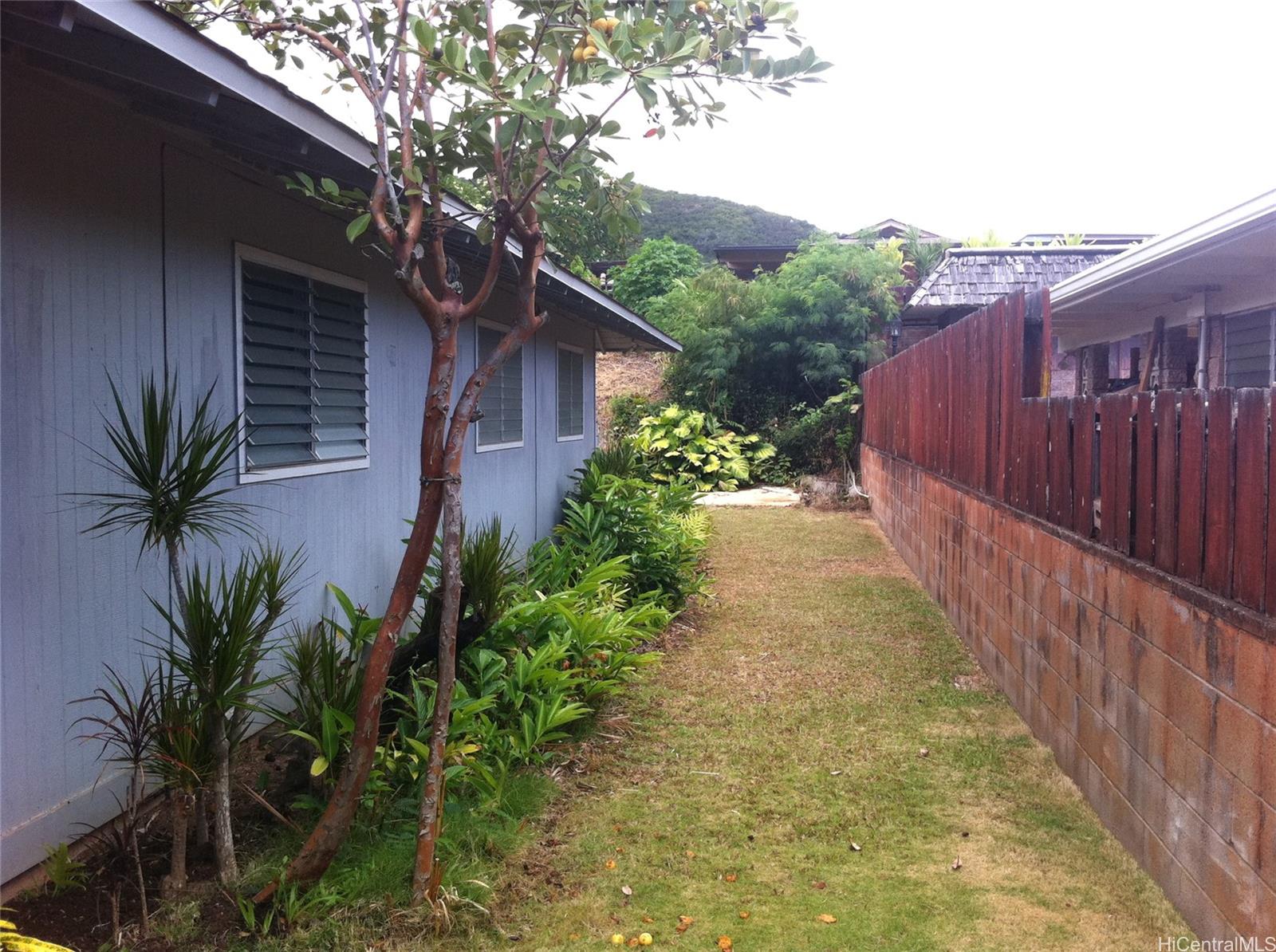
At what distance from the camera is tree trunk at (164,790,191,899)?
285 centimetres

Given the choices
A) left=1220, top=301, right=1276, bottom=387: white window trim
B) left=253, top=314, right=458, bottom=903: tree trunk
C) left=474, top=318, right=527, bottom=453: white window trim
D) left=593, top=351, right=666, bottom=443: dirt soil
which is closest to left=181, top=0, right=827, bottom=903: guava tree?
left=253, top=314, right=458, bottom=903: tree trunk

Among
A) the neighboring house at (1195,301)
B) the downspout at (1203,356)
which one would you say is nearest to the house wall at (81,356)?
the neighboring house at (1195,301)

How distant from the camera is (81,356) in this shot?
10.8ft

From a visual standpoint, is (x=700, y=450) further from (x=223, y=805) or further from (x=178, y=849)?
(x=178, y=849)

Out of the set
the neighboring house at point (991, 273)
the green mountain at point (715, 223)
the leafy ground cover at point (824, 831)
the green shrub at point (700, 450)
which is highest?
the green mountain at point (715, 223)

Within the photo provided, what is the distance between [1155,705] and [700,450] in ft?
51.8

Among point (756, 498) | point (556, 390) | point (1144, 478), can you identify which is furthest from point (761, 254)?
point (1144, 478)

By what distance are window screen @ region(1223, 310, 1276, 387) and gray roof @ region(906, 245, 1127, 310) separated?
3.69 m

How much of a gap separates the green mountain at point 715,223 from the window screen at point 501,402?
2056 inches

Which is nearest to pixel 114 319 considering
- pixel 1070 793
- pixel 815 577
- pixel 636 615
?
pixel 636 615

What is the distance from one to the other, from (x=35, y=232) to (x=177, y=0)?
1350mm

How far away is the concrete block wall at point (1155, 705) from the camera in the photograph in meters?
2.49

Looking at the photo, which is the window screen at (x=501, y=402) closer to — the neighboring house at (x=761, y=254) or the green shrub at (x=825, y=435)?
the green shrub at (x=825, y=435)

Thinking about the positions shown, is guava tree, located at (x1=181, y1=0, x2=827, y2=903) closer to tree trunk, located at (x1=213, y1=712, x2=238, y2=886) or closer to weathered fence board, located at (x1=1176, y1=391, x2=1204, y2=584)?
tree trunk, located at (x1=213, y1=712, x2=238, y2=886)
